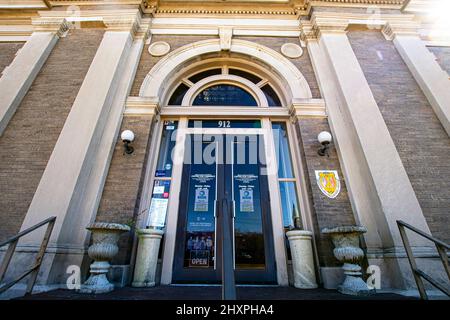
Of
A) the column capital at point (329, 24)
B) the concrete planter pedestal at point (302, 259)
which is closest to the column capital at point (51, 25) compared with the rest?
the column capital at point (329, 24)

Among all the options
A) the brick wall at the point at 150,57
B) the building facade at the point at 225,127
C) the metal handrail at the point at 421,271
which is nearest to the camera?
the metal handrail at the point at 421,271

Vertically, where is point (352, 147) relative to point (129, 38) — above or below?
below

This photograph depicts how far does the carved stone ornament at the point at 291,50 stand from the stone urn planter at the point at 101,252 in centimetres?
587

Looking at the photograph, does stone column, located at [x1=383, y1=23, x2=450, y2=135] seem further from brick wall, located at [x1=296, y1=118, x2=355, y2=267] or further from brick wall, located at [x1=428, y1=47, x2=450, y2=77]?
brick wall, located at [x1=296, y1=118, x2=355, y2=267]

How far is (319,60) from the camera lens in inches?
235

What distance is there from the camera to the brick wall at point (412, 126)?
4.05 metres

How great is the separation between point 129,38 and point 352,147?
6.21 m

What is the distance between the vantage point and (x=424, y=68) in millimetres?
5457

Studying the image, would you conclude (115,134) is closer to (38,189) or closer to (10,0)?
(38,189)

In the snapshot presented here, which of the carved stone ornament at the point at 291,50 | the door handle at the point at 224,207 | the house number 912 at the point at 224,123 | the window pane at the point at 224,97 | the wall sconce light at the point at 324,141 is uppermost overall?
the carved stone ornament at the point at 291,50

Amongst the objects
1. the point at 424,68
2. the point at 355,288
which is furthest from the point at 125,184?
the point at 424,68

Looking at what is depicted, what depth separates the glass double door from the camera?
430 centimetres

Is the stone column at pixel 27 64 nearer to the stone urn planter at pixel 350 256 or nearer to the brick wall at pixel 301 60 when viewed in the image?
the brick wall at pixel 301 60
